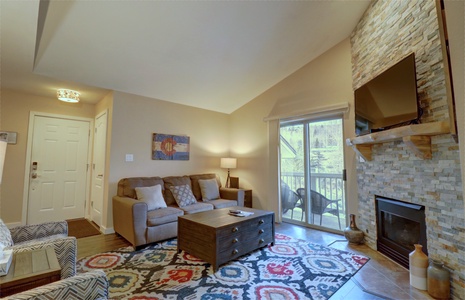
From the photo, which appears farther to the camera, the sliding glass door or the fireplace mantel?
the sliding glass door

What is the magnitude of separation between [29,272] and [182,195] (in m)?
2.52

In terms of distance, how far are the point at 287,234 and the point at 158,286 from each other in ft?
7.11

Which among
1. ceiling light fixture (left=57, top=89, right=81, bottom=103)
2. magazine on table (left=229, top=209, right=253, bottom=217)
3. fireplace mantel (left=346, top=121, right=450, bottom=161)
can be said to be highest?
ceiling light fixture (left=57, top=89, right=81, bottom=103)

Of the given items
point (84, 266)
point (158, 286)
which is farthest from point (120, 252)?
point (158, 286)

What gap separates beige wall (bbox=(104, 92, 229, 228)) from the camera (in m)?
3.61

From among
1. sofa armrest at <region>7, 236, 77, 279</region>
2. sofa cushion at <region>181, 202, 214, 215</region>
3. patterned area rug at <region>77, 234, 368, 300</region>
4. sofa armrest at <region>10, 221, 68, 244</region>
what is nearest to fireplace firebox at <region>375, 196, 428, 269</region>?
patterned area rug at <region>77, 234, 368, 300</region>

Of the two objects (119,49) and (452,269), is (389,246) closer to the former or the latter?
(452,269)

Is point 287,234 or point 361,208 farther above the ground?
point 361,208

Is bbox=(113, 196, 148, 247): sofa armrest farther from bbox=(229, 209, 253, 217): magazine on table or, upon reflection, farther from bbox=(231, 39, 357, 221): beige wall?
bbox=(231, 39, 357, 221): beige wall

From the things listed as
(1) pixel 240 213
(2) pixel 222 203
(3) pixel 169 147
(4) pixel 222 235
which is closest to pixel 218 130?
(3) pixel 169 147

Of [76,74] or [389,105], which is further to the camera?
[76,74]

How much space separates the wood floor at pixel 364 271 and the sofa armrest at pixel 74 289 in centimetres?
180

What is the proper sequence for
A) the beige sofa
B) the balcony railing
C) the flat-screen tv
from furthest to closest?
1. the balcony railing
2. the beige sofa
3. the flat-screen tv

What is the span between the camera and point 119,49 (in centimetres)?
276
